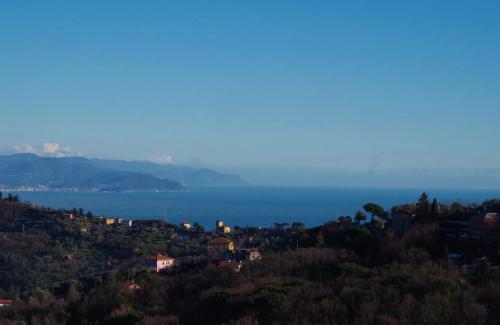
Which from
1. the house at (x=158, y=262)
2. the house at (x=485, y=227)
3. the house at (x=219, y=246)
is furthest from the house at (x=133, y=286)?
the house at (x=219, y=246)

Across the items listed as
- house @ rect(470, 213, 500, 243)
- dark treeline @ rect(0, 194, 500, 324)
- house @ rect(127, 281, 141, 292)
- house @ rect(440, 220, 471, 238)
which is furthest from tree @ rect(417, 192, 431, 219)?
house @ rect(127, 281, 141, 292)

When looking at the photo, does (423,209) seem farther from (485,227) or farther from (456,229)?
(485,227)

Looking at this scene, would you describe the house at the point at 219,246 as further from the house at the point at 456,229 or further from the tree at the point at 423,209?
the house at the point at 456,229

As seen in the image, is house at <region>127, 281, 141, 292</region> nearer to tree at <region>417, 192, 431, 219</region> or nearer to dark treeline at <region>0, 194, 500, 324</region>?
dark treeline at <region>0, 194, 500, 324</region>

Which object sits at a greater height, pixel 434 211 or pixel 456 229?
pixel 434 211

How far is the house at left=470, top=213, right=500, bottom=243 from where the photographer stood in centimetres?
1936

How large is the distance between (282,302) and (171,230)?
1324 inches

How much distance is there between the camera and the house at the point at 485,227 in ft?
63.5

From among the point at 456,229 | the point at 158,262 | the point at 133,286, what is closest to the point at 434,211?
the point at 456,229

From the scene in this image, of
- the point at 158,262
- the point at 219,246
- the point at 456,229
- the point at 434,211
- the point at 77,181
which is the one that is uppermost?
the point at 77,181

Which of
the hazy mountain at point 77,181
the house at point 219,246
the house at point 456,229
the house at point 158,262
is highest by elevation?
the hazy mountain at point 77,181

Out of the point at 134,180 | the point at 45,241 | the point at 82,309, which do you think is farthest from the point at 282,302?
the point at 134,180

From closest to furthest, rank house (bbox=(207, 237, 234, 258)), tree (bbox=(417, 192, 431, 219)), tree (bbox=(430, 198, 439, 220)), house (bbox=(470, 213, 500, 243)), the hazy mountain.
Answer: house (bbox=(470, 213, 500, 243)), tree (bbox=(430, 198, 439, 220)), tree (bbox=(417, 192, 431, 219)), house (bbox=(207, 237, 234, 258)), the hazy mountain

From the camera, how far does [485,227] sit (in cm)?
1983
